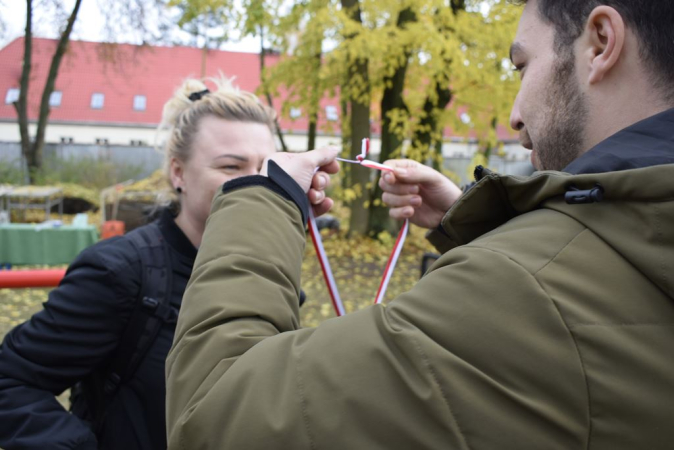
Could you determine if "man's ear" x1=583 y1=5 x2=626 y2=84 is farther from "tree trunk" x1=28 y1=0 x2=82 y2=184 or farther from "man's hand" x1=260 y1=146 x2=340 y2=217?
"tree trunk" x1=28 y1=0 x2=82 y2=184

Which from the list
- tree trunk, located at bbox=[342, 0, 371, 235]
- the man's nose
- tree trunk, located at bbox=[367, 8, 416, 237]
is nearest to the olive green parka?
the man's nose

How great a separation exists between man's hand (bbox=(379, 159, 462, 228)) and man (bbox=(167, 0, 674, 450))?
2.37 ft

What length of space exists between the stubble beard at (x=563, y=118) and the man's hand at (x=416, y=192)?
609 mm

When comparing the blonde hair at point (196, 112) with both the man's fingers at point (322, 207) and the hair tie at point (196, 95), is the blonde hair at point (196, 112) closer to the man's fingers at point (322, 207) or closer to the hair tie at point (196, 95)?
the hair tie at point (196, 95)

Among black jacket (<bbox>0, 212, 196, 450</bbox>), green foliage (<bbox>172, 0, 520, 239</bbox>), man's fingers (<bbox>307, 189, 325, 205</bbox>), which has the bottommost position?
black jacket (<bbox>0, 212, 196, 450</bbox>)

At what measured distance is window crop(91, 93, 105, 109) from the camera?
109 feet

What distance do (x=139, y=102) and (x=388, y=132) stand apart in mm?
27462

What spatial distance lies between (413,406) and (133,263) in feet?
4.38

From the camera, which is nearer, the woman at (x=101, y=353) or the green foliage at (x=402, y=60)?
the woman at (x=101, y=353)

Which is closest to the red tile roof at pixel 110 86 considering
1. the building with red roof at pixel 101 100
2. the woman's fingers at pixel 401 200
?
the building with red roof at pixel 101 100

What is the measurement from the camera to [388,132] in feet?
34.4

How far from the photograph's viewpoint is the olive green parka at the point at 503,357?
0.71 metres

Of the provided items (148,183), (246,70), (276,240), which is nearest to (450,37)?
(276,240)

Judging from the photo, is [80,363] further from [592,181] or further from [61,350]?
[592,181]
